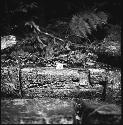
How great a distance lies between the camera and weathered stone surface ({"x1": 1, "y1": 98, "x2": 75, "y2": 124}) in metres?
2.20

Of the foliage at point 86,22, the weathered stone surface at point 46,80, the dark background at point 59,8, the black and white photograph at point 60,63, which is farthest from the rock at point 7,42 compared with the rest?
the foliage at point 86,22

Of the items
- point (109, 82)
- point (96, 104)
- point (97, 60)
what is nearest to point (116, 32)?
point (97, 60)

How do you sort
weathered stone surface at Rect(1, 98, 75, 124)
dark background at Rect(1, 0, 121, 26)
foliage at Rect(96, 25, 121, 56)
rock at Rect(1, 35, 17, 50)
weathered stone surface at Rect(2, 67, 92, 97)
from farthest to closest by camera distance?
1. dark background at Rect(1, 0, 121, 26)
2. rock at Rect(1, 35, 17, 50)
3. foliage at Rect(96, 25, 121, 56)
4. weathered stone surface at Rect(2, 67, 92, 97)
5. weathered stone surface at Rect(1, 98, 75, 124)

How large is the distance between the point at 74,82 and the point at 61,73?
210 mm

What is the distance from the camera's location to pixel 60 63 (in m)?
3.19

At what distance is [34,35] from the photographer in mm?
3752

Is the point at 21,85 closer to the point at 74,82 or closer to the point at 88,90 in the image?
the point at 74,82

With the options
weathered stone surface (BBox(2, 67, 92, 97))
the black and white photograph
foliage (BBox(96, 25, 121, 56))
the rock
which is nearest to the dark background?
the black and white photograph

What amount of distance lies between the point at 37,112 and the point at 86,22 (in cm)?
187

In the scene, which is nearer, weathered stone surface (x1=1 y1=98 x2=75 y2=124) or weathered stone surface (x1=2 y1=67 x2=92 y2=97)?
weathered stone surface (x1=1 y1=98 x2=75 y2=124)

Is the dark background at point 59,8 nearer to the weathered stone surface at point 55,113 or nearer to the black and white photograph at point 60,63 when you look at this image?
the black and white photograph at point 60,63

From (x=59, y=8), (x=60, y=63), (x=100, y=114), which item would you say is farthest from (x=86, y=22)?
(x=100, y=114)

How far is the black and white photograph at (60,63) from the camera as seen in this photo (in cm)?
237

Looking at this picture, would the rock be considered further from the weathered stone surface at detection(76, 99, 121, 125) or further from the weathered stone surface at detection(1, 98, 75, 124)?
the weathered stone surface at detection(76, 99, 121, 125)
